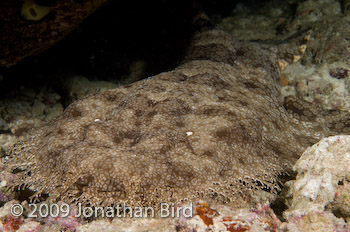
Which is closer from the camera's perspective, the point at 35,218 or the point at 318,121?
the point at 35,218

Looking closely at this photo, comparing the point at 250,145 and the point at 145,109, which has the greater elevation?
the point at 145,109

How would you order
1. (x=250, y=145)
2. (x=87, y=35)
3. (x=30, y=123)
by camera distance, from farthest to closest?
(x=87, y=35)
(x=30, y=123)
(x=250, y=145)

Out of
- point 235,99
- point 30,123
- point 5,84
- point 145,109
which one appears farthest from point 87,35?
point 235,99

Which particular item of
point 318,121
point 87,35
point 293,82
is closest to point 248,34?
point 293,82

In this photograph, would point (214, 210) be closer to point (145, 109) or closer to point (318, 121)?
point (145, 109)

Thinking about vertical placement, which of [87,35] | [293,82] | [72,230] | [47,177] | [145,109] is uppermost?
[87,35]

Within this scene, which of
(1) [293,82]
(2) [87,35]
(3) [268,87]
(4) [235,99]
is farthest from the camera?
(2) [87,35]

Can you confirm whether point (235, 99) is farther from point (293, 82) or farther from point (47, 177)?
point (47, 177)
